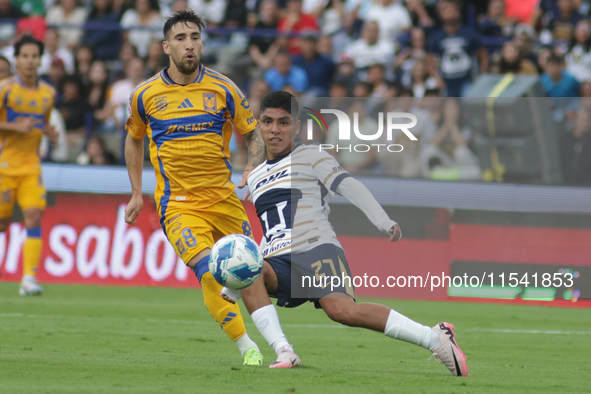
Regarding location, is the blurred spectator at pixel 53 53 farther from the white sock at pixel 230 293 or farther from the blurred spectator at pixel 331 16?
the white sock at pixel 230 293

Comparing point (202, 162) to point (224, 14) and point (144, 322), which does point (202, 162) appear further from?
point (224, 14)

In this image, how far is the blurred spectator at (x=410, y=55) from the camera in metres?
13.8

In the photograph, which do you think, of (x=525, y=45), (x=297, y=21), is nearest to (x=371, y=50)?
(x=297, y=21)

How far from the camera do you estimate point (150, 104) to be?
5793mm

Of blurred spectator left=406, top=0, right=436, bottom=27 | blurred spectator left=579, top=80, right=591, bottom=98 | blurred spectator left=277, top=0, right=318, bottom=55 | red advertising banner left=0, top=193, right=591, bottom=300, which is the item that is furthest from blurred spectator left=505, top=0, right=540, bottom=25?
red advertising banner left=0, top=193, right=591, bottom=300

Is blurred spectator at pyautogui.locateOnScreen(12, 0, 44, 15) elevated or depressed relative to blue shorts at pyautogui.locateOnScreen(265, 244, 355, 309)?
elevated

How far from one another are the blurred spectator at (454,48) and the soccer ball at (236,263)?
348 inches

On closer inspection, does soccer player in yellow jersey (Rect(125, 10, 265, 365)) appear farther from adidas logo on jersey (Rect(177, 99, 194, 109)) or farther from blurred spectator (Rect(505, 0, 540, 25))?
blurred spectator (Rect(505, 0, 540, 25))

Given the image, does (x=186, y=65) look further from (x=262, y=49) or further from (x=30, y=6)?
(x=30, y=6)

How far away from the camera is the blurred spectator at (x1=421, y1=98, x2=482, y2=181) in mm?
10758

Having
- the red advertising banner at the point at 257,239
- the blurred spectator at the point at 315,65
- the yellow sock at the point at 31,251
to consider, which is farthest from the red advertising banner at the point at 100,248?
the blurred spectator at the point at 315,65

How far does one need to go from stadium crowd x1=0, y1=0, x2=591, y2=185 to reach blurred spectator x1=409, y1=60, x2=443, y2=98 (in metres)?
0.02

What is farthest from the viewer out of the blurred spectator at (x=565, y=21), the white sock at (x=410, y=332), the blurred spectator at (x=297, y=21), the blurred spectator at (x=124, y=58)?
the blurred spectator at (x=297, y=21)

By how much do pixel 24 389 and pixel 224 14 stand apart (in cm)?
1272
